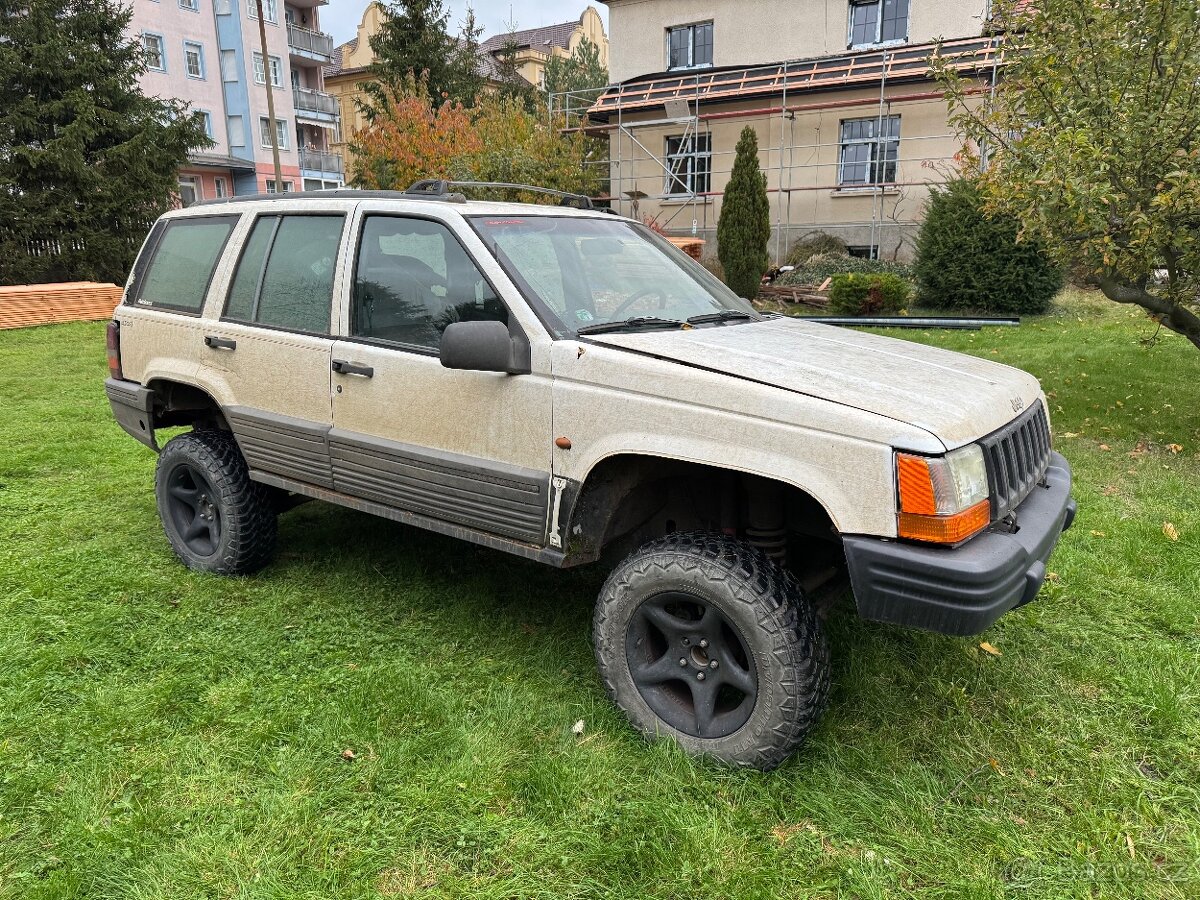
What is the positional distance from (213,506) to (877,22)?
22.1 metres

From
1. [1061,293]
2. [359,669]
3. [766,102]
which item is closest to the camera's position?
[359,669]

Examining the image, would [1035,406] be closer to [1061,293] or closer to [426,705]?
[426,705]

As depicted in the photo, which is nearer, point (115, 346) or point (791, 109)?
point (115, 346)

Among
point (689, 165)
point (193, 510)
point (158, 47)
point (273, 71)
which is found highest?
point (158, 47)

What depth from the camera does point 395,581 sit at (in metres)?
4.47

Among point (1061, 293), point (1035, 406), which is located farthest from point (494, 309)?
point (1061, 293)

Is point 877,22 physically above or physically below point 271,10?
below

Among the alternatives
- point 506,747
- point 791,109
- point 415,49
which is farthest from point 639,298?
point 415,49

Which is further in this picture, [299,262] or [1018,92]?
[1018,92]

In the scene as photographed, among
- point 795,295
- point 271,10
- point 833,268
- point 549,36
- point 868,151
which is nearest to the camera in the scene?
point 795,295

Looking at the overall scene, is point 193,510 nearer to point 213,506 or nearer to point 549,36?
point 213,506

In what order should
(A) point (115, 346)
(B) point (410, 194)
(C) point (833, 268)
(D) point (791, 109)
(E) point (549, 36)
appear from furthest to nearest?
(E) point (549, 36) < (D) point (791, 109) < (C) point (833, 268) < (A) point (115, 346) < (B) point (410, 194)

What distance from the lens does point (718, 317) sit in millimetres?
3734

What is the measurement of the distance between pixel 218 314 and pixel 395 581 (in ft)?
5.22
